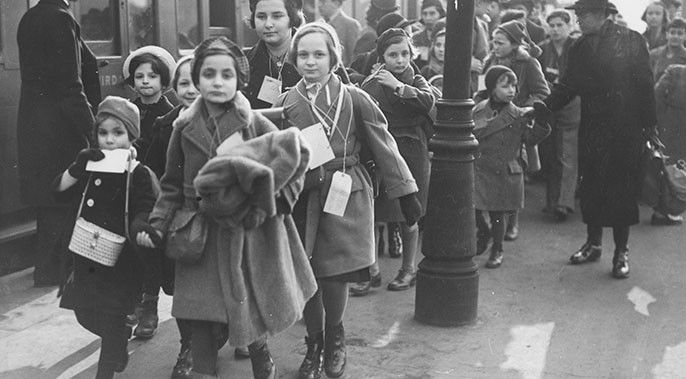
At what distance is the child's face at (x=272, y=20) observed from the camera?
215 inches

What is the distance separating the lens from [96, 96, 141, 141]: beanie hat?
431cm

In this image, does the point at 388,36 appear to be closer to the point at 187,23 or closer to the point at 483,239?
the point at 483,239

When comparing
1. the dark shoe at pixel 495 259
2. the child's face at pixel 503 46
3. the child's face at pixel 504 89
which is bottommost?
the dark shoe at pixel 495 259

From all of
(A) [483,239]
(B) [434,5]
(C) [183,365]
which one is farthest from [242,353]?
Result: (B) [434,5]

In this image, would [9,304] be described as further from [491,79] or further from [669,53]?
[669,53]

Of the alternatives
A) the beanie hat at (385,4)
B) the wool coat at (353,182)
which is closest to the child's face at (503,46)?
the beanie hat at (385,4)

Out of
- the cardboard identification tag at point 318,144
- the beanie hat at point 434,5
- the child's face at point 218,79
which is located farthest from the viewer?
the beanie hat at point 434,5

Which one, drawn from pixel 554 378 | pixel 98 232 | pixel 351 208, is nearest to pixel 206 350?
pixel 98 232

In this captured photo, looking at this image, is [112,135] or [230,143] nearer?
[230,143]

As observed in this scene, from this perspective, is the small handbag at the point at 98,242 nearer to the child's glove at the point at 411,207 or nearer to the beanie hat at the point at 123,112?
the beanie hat at the point at 123,112

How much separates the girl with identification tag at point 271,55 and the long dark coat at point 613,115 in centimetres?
245

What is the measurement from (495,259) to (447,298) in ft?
5.66

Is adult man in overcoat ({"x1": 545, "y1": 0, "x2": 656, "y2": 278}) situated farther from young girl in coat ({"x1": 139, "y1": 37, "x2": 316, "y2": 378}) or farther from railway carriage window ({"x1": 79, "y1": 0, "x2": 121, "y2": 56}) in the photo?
young girl in coat ({"x1": 139, "y1": 37, "x2": 316, "y2": 378})

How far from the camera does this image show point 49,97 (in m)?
6.07
